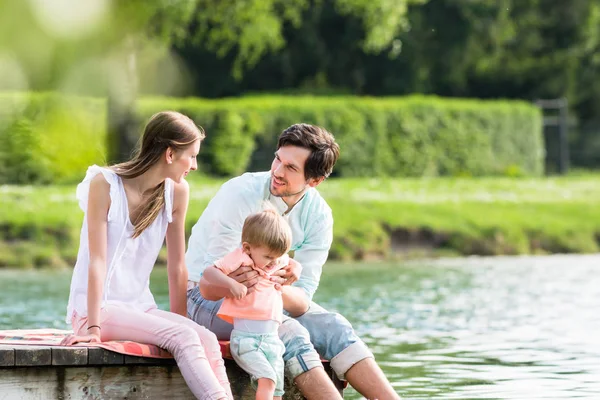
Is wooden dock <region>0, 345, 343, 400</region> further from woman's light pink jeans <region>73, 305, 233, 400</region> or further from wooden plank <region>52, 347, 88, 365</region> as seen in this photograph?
woman's light pink jeans <region>73, 305, 233, 400</region>

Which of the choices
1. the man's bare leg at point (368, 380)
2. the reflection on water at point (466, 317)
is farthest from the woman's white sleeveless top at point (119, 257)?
the reflection on water at point (466, 317)

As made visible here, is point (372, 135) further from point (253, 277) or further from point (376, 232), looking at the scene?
point (253, 277)

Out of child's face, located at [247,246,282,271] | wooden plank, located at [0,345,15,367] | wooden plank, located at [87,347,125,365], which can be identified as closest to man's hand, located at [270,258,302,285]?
child's face, located at [247,246,282,271]

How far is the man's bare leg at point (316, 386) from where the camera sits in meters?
6.65

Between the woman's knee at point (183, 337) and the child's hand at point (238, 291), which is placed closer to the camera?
the woman's knee at point (183, 337)

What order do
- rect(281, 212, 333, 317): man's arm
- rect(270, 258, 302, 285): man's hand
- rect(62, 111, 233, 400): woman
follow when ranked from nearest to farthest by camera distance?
rect(62, 111, 233, 400): woman → rect(270, 258, 302, 285): man's hand → rect(281, 212, 333, 317): man's arm

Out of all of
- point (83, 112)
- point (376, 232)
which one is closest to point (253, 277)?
point (376, 232)

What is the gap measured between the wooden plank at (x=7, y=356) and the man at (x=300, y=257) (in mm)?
974

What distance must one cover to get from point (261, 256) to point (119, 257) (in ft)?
2.31

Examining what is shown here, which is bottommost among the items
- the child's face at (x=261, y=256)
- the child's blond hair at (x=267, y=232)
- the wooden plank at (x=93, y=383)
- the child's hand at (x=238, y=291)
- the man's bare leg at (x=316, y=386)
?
the man's bare leg at (x=316, y=386)

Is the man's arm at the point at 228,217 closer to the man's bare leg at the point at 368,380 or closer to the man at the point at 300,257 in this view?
the man at the point at 300,257

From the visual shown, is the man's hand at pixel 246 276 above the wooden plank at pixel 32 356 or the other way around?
above

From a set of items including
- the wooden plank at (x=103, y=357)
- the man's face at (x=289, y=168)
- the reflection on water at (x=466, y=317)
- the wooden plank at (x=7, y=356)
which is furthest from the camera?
the reflection on water at (x=466, y=317)

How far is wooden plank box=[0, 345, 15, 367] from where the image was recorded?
20.3ft
